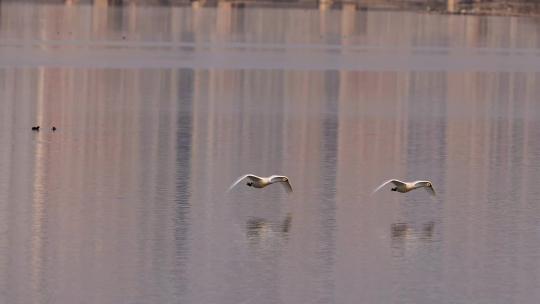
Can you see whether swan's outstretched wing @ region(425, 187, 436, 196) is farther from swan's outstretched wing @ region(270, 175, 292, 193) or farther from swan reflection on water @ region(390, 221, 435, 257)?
swan's outstretched wing @ region(270, 175, 292, 193)

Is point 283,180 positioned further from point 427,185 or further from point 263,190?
point 427,185

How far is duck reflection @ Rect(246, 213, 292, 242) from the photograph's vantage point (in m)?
24.6

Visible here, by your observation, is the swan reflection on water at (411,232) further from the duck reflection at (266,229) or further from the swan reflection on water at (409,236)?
the duck reflection at (266,229)

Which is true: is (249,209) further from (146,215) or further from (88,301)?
(88,301)

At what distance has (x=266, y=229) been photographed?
83.0ft

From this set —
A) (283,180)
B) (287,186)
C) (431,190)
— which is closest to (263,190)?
(287,186)

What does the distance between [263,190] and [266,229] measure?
159 inches

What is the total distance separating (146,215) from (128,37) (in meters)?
84.1

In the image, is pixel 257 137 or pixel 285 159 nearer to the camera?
pixel 285 159

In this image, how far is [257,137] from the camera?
127ft

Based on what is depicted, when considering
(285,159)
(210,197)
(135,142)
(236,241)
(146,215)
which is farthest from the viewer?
(135,142)

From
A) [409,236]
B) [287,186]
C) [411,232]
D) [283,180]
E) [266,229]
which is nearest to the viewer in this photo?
[409,236]

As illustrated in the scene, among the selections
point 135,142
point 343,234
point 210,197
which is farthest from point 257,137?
point 343,234

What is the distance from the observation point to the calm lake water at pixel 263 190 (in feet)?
70.6
